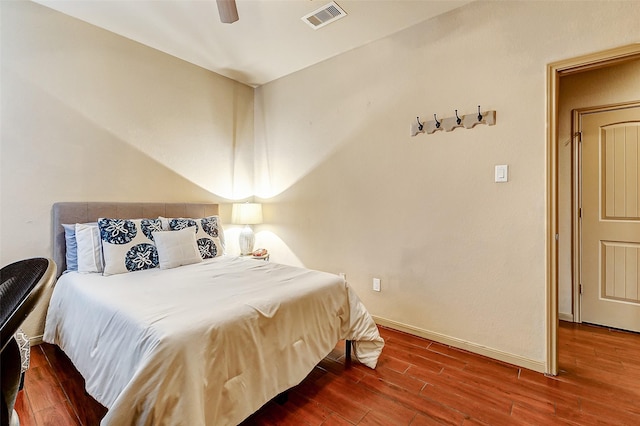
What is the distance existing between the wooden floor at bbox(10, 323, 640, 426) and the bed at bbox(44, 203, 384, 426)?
0.19 metres

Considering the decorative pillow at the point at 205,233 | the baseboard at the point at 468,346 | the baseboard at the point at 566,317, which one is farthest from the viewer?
the baseboard at the point at 566,317

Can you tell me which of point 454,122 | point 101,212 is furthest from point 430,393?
point 101,212

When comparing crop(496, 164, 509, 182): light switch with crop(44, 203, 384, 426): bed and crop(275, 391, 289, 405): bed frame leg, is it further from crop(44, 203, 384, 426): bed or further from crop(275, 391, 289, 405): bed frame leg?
crop(275, 391, 289, 405): bed frame leg

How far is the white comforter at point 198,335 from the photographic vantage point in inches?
48.4

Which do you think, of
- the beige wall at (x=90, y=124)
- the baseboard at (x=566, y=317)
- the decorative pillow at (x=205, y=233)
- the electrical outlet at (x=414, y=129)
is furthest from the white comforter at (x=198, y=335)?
the baseboard at (x=566, y=317)

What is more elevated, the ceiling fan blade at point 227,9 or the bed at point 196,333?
the ceiling fan blade at point 227,9

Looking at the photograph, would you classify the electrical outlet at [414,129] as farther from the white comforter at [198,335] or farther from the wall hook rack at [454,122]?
the white comforter at [198,335]

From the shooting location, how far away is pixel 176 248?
2.60 meters

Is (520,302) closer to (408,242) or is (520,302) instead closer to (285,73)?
(408,242)

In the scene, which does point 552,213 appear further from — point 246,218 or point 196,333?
point 246,218

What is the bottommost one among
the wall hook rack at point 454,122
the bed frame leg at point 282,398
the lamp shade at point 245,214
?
the bed frame leg at point 282,398

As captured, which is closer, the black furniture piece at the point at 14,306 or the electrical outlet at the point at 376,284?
the black furniture piece at the point at 14,306

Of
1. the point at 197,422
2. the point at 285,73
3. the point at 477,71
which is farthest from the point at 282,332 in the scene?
the point at 285,73

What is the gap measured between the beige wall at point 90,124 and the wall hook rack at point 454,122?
7.46 ft
